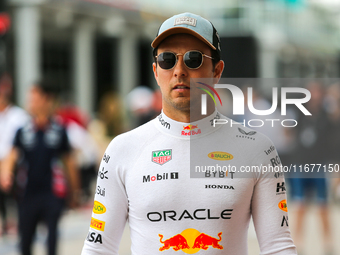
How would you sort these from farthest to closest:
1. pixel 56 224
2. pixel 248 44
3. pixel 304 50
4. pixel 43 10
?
pixel 304 50, pixel 43 10, pixel 248 44, pixel 56 224

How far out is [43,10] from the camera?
18188 mm

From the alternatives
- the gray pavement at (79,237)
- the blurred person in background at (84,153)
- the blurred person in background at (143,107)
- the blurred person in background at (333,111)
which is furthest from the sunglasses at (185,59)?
the blurred person in background at (84,153)

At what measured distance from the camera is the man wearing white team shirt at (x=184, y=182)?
220 cm

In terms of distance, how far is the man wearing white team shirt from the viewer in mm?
2203

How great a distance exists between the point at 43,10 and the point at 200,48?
1681 cm

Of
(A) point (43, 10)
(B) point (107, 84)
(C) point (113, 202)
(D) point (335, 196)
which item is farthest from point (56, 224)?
(B) point (107, 84)

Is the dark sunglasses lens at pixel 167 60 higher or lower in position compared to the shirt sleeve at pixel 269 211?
higher

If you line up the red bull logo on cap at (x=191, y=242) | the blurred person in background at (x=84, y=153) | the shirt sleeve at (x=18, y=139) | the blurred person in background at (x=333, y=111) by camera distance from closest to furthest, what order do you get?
the red bull logo on cap at (x=191, y=242) < the shirt sleeve at (x=18, y=139) < the blurred person in background at (x=333, y=111) < the blurred person in background at (x=84, y=153)

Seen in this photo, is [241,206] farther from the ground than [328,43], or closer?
closer

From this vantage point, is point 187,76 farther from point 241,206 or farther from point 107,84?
point 107,84

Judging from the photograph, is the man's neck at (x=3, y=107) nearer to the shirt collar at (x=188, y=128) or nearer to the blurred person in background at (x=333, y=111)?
the blurred person in background at (x=333, y=111)

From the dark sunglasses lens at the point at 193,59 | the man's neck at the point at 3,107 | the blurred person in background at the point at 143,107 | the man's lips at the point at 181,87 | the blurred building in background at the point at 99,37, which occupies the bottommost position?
the man's lips at the point at 181,87

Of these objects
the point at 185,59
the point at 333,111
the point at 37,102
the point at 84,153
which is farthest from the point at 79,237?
the point at 185,59

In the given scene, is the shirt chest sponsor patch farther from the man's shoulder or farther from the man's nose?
the man's nose
